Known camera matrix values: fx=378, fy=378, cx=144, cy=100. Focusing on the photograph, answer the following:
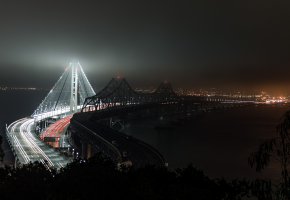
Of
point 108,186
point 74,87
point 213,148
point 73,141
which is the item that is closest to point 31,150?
point 73,141

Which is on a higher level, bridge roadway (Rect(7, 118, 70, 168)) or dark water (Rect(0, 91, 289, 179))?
bridge roadway (Rect(7, 118, 70, 168))

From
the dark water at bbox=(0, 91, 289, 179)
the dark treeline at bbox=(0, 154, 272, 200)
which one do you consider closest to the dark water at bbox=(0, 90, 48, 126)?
the dark water at bbox=(0, 91, 289, 179)

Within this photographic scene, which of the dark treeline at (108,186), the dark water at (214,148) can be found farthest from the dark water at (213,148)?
the dark treeline at (108,186)

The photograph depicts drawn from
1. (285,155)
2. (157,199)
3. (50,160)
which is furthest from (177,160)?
(285,155)

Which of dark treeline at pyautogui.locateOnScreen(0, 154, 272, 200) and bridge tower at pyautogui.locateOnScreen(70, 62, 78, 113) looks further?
bridge tower at pyautogui.locateOnScreen(70, 62, 78, 113)

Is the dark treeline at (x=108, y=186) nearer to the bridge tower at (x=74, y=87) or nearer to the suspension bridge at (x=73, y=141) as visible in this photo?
the suspension bridge at (x=73, y=141)

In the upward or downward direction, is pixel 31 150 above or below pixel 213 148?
above

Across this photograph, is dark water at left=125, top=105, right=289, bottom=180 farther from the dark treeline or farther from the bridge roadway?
the dark treeline

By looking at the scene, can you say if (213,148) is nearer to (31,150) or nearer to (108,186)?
(31,150)
